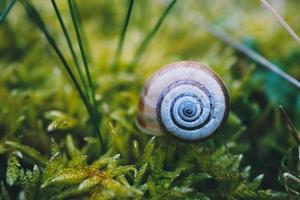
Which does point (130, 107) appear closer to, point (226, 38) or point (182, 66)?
point (182, 66)

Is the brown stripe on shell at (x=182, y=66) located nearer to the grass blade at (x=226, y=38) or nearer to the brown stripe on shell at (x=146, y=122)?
the brown stripe on shell at (x=146, y=122)

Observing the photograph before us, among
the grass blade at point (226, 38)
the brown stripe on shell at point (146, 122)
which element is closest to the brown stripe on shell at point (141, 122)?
the brown stripe on shell at point (146, 122)

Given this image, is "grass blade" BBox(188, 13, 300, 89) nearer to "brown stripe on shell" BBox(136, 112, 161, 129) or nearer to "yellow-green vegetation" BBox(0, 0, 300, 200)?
"yellow-green vegetation" BBox(0, 0, 300, 200)

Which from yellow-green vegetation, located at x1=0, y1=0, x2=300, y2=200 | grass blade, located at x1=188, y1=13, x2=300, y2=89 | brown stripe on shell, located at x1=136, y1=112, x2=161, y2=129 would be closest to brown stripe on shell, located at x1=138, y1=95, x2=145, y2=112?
brown stripe on shell, located at x1=136, y1=112, x2=161, y2=129

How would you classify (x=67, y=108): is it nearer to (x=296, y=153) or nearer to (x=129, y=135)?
(x=129, y=135)

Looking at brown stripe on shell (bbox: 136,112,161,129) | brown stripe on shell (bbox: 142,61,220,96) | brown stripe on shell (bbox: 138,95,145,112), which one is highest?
brown stripe on shell (bbox: 142,61,220,96)

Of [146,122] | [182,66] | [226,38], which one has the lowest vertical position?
[146,122]

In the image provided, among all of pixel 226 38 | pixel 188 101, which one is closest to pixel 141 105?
pixel 188 101
